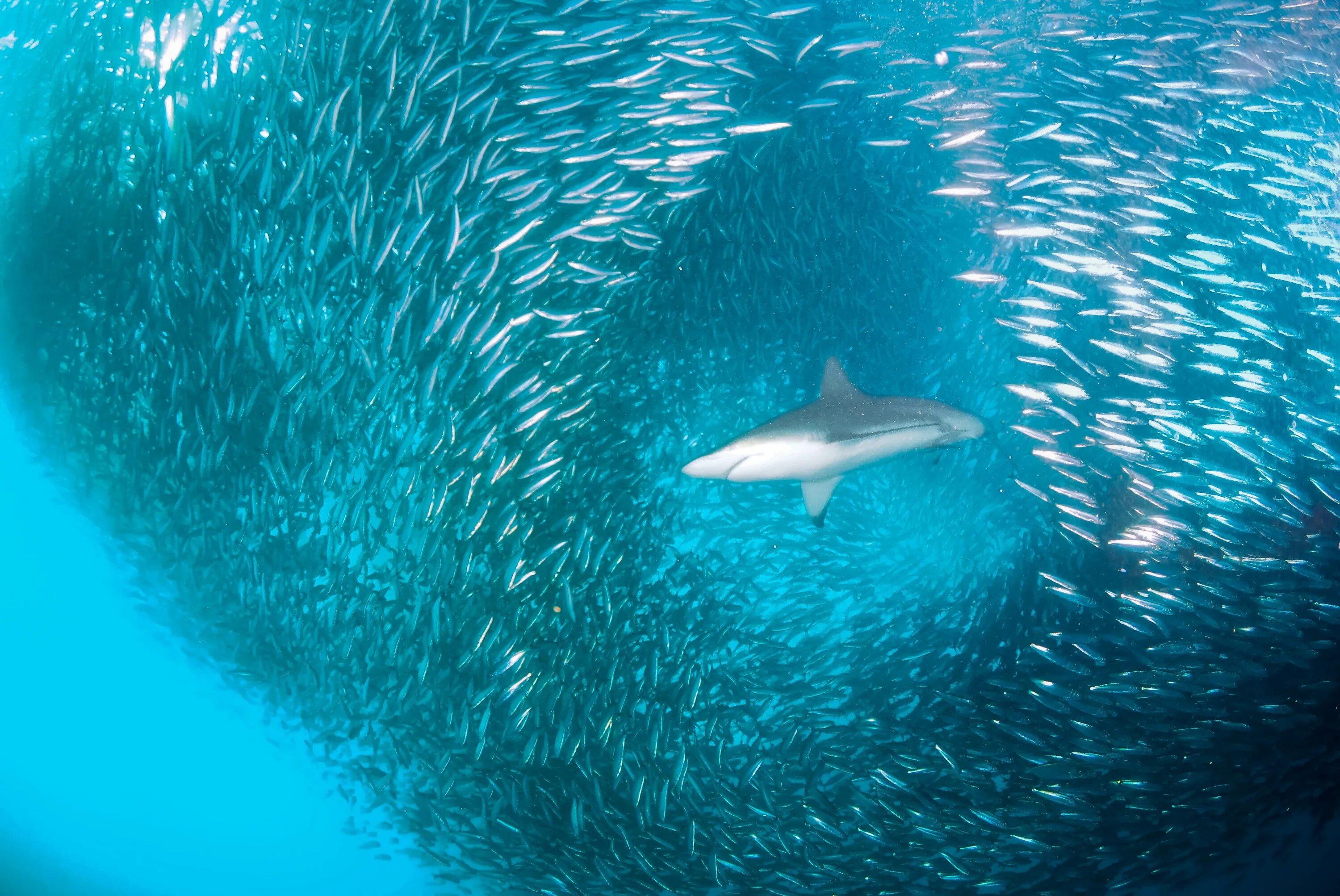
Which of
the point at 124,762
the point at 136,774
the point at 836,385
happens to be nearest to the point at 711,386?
the point at 836,385

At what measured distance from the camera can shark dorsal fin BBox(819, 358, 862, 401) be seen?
4.24 m

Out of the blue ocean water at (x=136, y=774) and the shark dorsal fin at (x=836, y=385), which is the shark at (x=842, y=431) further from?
the blue ocean water at (x=136, y=774)

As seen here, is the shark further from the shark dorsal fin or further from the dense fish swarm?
the dense fish swarm

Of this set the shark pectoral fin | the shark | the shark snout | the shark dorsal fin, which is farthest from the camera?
the shark pectoral fin

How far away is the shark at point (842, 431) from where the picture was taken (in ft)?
13.2

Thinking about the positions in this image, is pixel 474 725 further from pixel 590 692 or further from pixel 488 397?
pixel 488 397

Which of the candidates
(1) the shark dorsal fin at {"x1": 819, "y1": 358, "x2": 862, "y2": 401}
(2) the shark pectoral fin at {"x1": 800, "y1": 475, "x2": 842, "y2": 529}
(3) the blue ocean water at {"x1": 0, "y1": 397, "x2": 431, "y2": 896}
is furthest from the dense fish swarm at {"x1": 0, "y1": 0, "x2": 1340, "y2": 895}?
(3) the blue ocean water at {"x1": 0, "y1": 397, "x2": 431, "y2": 896}

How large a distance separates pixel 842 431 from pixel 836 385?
13.7 inches

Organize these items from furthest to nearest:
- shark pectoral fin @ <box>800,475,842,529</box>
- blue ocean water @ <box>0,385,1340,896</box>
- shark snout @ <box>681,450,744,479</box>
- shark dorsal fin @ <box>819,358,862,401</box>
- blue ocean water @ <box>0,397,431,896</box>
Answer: blue ocean water @ <box>0,397,431,896</box> → blue ocean water @ <box>0,385,1340,896</box> → shark pectoral fin @ <box>800,475,842,529</box> → shark dorsal fin @ <box>819,358,862,401</box> → shark snout @ <box>681,450,744,479</box>

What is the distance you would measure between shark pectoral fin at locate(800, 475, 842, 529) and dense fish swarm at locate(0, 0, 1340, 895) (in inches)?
53.6

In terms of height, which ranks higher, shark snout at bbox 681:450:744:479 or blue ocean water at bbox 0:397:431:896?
shark snout at bbox 681:450:744:479

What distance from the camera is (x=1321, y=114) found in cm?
627

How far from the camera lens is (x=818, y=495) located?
16.3ft

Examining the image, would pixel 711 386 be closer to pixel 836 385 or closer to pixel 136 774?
pixel 836 385
